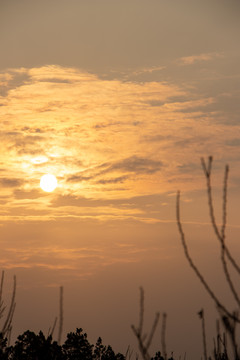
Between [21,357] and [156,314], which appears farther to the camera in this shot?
[21,357]

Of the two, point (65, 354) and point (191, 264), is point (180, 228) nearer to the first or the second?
point (191, 264)

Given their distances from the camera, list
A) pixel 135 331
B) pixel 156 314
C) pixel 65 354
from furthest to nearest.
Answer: pixel 65 354
pixel 156 314
pixel 135 331

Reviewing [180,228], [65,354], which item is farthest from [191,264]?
[65,354]

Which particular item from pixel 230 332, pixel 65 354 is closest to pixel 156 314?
pixel 230 332

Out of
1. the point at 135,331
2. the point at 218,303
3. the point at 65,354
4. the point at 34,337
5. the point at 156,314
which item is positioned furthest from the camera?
the point at 65,354

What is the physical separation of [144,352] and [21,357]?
28.0 m

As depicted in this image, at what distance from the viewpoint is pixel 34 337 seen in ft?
106

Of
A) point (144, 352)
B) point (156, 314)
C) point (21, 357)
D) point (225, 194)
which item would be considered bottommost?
point (144, 352)

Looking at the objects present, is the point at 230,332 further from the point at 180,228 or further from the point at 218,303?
the point at 180,228

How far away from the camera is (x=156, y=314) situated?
6973 millimetres

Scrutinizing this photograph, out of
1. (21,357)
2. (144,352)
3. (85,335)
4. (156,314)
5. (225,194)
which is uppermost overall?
(85,335)

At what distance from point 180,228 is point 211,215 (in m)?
0.43

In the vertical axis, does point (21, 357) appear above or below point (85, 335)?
below

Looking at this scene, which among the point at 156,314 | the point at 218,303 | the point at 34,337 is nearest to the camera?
the point at 218,303
